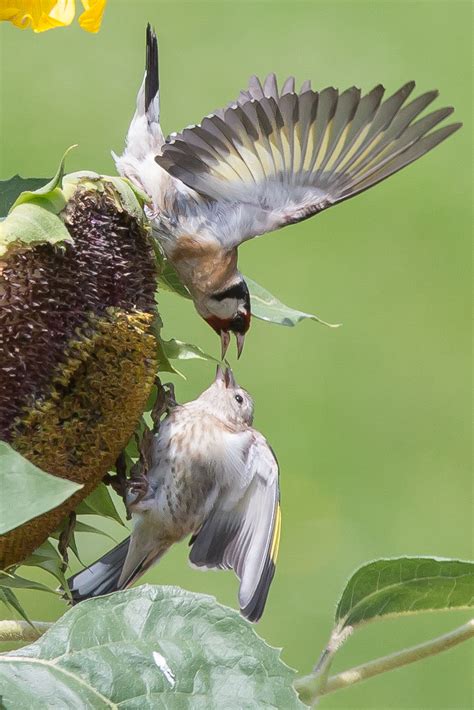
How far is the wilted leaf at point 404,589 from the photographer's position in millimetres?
1528

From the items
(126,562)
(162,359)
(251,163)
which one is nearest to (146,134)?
(251,163)

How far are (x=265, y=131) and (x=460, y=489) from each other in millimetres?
3161

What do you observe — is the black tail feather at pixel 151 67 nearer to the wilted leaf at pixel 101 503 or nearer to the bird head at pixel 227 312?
the bird head at pixel 227 312

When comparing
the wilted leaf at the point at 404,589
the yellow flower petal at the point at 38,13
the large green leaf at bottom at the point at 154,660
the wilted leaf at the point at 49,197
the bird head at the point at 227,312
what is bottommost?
the large green leaf at bottom at the point at 154,660

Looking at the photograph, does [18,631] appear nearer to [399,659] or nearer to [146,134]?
[399,659]

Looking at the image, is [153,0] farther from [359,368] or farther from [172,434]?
[172,434]

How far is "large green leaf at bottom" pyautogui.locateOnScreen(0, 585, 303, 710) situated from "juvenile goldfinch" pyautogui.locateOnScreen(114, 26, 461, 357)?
2.52 feet

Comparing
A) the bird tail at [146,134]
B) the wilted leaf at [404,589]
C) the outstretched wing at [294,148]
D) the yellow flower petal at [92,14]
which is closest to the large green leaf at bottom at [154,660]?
the wilted leaf at [404,589]

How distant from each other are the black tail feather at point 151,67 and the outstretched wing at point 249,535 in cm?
83

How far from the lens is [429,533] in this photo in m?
4.87

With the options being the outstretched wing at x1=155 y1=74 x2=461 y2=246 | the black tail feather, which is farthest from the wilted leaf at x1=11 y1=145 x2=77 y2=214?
the black tail feather

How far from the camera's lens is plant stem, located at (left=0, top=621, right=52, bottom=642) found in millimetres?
1383

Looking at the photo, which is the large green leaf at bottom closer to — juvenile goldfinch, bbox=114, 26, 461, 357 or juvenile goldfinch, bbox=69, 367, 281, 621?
juvenile goldfinch, bbox=69, 367, 281, 621

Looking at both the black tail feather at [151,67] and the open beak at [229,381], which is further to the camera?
the black tail feather at [151,67]
